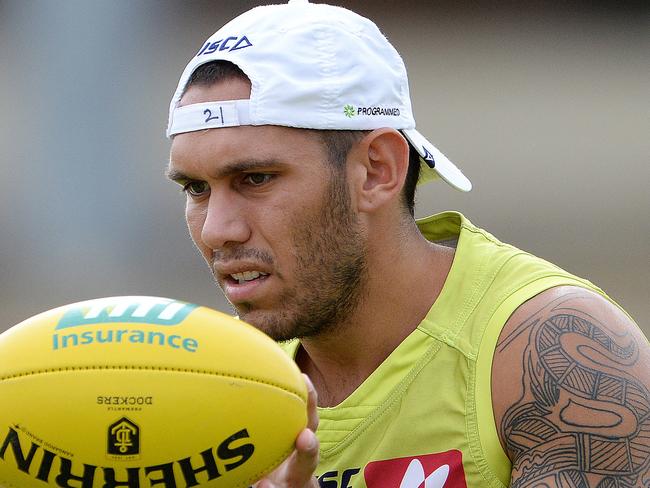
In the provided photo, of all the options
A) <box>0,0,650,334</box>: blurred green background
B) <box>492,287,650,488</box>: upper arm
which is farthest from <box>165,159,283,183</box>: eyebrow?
<box>0,0,650,334</box>: blurred green background

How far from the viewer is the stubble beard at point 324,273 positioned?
3.03 meters

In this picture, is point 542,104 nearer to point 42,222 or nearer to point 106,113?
point 106,113

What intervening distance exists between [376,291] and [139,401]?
1.08m

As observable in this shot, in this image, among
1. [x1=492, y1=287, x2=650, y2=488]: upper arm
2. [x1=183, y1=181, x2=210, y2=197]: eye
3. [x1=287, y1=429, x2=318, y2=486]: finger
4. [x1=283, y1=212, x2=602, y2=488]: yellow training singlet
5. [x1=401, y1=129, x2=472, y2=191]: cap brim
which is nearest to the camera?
[x1=287, y1=429, x2=318, y2=486]: finger

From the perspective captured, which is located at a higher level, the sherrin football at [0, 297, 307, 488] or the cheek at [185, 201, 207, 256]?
the cheek at [185, 201, 207, 256]

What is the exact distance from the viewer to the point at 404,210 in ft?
11.0

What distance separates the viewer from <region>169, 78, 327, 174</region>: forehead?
9.89 feet

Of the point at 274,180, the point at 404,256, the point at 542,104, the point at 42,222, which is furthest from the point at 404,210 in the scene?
the point at 542,104

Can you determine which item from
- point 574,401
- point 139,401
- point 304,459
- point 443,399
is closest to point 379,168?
point 443,399

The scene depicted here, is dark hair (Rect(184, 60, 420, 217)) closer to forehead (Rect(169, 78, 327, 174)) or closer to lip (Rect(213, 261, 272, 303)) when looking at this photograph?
forehead (Rect(169, 78, 327, 174))

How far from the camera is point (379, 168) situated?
327cm

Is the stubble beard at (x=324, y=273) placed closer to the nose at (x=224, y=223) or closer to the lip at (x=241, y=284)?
the lip at (x=241, y=284)

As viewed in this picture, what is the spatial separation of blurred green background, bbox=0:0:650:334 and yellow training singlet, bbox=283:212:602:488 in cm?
414

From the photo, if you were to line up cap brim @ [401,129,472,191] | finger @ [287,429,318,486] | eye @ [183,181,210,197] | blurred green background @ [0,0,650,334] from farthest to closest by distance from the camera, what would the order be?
blurred green background @ [0,0,650,334] < cap brim @ [401,129,472,191] < eye @ [183,181,210,197] < finger @ [287,429,318,486]
